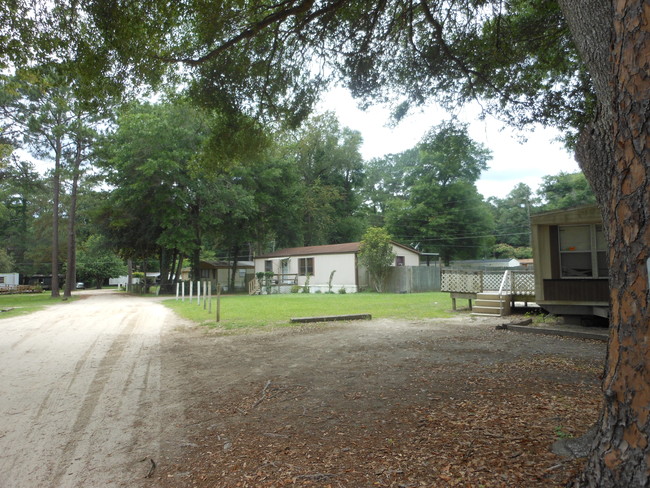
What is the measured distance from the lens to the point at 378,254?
2689 centimetres

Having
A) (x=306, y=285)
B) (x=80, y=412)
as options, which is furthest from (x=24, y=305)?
(x=80, y=412)

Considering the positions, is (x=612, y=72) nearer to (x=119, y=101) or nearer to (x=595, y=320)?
(x=119, y=101)

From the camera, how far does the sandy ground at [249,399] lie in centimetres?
313

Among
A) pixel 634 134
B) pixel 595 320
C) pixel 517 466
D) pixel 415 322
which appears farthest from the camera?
pixel 415 322

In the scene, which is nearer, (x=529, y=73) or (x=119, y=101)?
(x=119, y=101)

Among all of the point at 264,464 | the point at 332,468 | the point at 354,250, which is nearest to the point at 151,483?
the point at 264,464

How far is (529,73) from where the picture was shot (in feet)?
29.8

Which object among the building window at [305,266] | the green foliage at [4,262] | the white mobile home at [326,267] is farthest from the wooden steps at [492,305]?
the green foliage at [4,262]

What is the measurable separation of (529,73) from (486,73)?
91 cm

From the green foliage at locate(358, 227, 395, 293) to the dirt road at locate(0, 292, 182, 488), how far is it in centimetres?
1929

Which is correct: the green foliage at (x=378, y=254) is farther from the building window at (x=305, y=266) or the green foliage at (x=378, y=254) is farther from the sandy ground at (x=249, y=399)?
the sandy ground at (x=249, y=399)

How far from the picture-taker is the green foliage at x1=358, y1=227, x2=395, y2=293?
26.8 metres

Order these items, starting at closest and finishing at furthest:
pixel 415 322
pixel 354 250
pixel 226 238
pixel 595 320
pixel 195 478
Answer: pixel 195 478 < pixel 595 320 < pixel 415 322 < pixel 354 250 < pixel 226 238

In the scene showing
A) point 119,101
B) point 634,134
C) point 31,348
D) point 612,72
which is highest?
point 119,101
